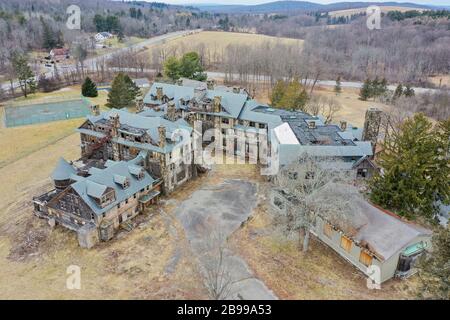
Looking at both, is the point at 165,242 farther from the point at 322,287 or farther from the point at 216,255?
the point at 322,287

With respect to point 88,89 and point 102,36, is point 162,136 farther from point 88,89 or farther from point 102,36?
point 102,36

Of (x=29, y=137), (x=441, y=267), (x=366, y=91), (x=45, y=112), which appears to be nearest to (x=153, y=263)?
(x=441, y=267)

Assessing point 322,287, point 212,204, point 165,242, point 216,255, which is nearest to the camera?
point 322,287

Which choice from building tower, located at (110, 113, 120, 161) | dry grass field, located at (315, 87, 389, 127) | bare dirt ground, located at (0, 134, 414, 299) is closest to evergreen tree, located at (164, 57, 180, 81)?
dry grass field, located at (315, 87, 389, 127)

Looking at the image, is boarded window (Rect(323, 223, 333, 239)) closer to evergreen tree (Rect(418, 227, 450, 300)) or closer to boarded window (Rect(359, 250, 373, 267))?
boarded window (Rect(359, 250, 373, 267))

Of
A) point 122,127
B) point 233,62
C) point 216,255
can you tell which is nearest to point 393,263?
point 216,255

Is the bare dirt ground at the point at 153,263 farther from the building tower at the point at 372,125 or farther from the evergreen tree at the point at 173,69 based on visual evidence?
the evergreen tree at the point at 173,69
